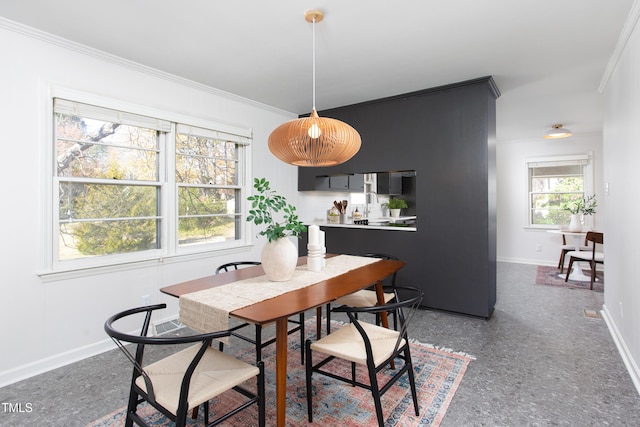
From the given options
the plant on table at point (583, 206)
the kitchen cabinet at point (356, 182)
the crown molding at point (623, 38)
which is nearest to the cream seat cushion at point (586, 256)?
the plant on table at point (583, 206)

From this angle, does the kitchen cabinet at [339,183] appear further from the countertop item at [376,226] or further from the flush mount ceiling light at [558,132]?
the flush mount ceiling light at [558,132]

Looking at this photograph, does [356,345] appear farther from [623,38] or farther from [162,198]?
[623,38]

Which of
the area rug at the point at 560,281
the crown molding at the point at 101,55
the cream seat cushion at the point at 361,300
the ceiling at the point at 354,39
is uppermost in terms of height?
the ceiling at the point at 354,39

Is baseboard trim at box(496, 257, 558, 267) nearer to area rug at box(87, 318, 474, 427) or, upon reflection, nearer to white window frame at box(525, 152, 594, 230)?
white window frame at box(525, 152, 594, 230)

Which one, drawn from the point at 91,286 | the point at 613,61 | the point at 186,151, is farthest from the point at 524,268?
the point at 91,286

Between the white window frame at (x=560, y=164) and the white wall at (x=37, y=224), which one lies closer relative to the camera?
the white wall at (x=37, y=224)

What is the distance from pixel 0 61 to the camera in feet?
7.43

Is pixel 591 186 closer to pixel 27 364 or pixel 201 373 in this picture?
pixel 201 373

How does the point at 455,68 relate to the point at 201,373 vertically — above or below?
above

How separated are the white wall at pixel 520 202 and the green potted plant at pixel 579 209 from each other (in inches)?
30.9

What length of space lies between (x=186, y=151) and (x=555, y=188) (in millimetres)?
6488

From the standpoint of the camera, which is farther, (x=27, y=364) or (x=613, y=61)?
(x=613, y=61)

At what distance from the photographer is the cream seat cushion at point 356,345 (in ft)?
5.61

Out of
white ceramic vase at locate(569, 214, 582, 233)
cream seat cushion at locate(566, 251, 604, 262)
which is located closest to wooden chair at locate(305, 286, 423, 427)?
cream seat cushion at locate(566, 251, 604, 262)
